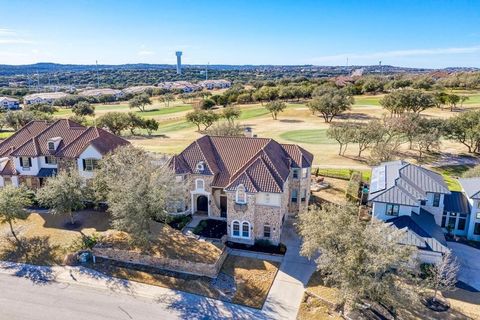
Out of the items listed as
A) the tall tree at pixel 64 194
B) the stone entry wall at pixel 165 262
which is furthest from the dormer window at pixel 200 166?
the tall tree at pixel 64 194

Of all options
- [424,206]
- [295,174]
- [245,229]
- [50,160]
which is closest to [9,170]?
[50,160]

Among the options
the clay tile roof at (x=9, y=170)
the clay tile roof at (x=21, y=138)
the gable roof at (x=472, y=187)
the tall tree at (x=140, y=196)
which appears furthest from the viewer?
the clay tile roof at (x=21, y=138)

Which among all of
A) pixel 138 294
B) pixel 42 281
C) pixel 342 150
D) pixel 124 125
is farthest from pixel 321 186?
pixel 124 125

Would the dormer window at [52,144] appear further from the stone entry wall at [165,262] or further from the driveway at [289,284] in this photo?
the driveway at [289,284]

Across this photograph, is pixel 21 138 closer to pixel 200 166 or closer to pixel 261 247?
pixel 200 166

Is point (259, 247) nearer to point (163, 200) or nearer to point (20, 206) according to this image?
point (163, 200)

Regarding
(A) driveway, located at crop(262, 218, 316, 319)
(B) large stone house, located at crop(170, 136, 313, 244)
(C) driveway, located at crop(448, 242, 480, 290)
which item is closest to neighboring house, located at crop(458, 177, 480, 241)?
(C) driveway, located at crop(448, 242, 480, 290)

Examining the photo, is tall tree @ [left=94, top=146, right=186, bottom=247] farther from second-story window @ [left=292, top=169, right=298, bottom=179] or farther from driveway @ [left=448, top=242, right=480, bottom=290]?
driveway @ [left=448, top=242, right=480, bottom=290]
